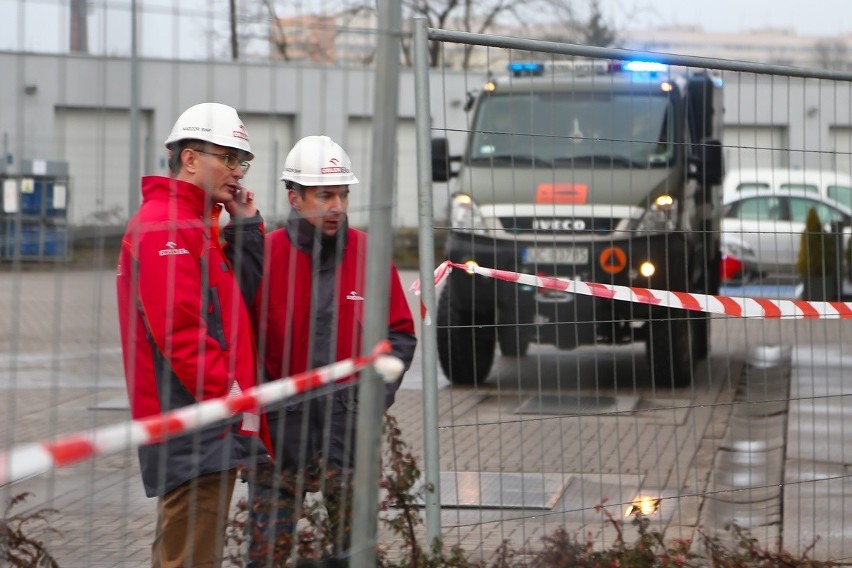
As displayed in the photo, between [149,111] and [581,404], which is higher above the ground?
[149,111]

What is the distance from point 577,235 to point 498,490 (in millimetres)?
1481

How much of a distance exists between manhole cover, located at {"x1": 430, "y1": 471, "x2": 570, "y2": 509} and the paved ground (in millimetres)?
13

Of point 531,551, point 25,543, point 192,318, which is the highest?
point 192,318

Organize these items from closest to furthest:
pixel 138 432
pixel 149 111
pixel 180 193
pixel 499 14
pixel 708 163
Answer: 1. pixel 138 432
2. pixel 149 111
3. pixel 180 193
4. pixel 708 163
5. pixel 499 14

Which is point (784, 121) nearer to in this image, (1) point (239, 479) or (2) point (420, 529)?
(2) point (420, 529)

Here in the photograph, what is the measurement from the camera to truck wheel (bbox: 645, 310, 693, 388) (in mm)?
5344

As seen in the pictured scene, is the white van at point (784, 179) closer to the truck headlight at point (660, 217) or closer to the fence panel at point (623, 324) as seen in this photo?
the fence panel at point (623, 324)

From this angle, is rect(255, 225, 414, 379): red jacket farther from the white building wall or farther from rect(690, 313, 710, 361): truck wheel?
rect(690, 313, 710, 361): truck wheel

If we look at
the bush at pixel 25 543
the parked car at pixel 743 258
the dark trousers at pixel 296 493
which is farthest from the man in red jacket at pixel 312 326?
the parked car at pixel 743 258

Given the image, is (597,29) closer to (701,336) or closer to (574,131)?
(574,131)

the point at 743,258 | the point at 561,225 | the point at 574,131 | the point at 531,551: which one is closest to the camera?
the point at 531,551

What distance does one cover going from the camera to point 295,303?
3.69 m

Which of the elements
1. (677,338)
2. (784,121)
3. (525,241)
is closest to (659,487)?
(677,338)

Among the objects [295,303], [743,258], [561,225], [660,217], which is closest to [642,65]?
[561,225]
